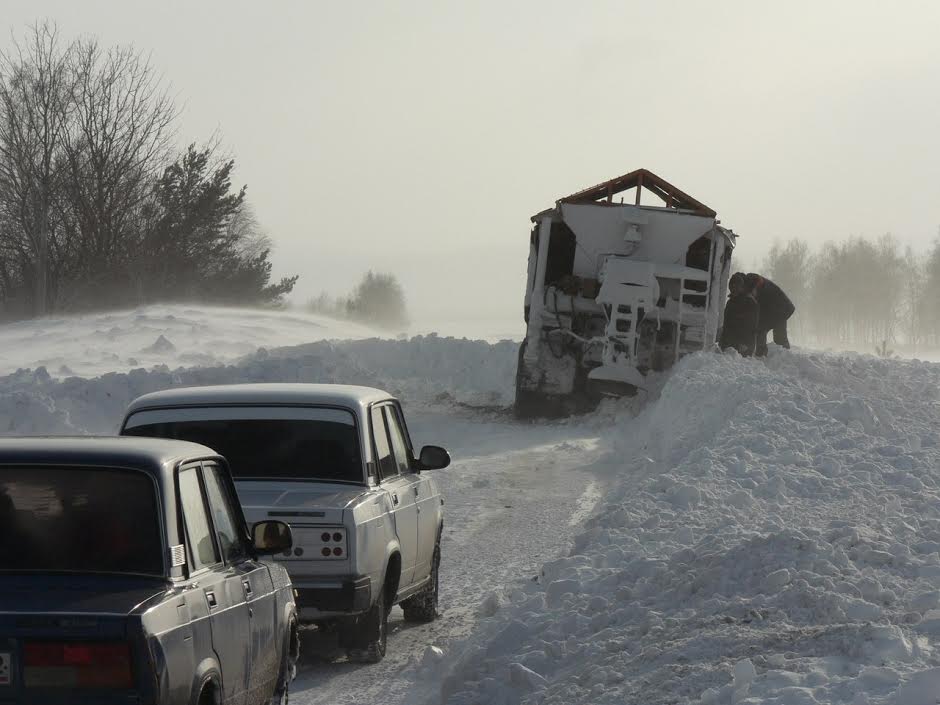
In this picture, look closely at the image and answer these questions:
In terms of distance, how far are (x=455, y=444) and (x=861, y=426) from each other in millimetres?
7847

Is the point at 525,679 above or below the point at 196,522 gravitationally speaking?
below

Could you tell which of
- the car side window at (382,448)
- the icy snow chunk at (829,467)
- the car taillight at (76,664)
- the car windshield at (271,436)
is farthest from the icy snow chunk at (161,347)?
the car taillight at (76,664)

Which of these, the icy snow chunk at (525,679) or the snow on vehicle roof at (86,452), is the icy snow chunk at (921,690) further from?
the snow on vehicle roof at (86,452)

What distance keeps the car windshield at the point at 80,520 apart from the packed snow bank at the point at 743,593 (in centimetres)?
217

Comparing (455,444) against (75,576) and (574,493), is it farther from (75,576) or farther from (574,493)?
(75,576)

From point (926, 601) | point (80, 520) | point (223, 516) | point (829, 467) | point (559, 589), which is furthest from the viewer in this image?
point (829, 467)

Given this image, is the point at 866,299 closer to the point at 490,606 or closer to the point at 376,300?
the point at 376,300

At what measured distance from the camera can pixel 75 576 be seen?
193 inches

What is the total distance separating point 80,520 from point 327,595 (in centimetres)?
309

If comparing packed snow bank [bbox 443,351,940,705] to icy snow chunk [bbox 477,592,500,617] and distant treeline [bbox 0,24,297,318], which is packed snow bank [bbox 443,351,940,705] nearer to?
icy snow chunk [bbox 477,592,500,617]

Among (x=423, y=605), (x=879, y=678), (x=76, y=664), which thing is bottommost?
(x=423, y=605)

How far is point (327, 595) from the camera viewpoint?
26.1 ft

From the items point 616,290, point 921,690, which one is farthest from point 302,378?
point 921,690

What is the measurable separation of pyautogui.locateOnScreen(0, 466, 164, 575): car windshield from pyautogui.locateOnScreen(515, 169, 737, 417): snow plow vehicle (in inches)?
704
